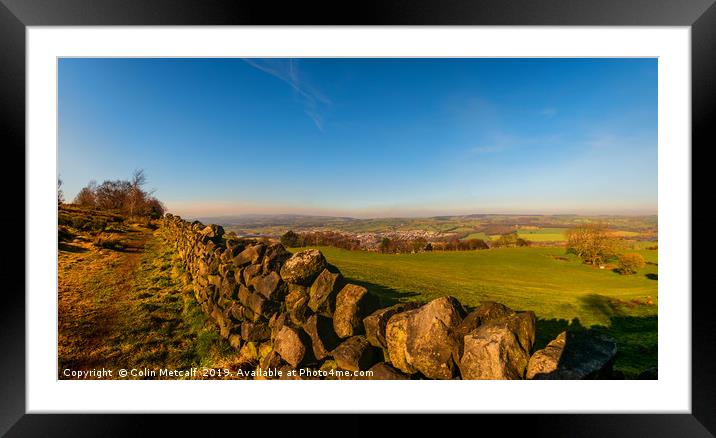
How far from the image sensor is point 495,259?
3.65 metres

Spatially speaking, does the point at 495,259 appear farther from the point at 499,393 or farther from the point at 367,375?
the point at 367,375

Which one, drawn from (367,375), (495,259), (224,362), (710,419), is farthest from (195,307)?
(710,419)

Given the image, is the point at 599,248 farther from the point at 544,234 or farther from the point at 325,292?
the point at 325,292

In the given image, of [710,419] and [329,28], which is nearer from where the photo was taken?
[710,419]

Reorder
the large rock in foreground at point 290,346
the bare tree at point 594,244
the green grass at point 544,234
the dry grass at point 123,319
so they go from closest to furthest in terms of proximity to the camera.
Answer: the large rock in foreground at point 290,346, the dry grass at point 123,319, the bare tree at point 594,244, the green grass at point 544,234

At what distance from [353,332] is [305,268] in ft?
3.04

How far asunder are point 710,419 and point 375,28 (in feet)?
18.3

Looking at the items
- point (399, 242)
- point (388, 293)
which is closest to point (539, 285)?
point (399, 242)

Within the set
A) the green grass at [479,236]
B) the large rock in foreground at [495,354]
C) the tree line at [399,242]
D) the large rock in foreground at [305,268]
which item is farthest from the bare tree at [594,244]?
the large rock in foreground at [305,268]

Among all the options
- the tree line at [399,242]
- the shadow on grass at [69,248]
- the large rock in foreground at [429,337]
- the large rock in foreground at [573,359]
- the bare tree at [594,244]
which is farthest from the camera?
the shadow on grass at [69,248]

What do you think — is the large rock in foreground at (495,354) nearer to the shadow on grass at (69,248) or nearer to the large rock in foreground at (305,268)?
the large rock in foreground at (305,268)

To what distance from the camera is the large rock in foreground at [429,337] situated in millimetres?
2234

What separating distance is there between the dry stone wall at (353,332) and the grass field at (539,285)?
1.88ft

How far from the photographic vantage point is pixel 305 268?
278 cm
